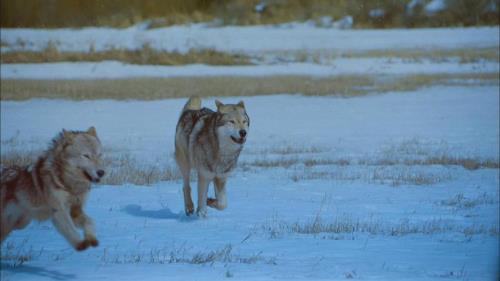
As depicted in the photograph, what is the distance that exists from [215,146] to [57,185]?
9.88 ft

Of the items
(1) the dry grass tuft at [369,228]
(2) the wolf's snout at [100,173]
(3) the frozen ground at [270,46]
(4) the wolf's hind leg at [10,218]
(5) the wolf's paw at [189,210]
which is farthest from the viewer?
(3) the frozen ground at [270,46]

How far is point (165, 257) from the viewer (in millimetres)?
7082

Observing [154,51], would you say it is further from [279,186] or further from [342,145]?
[279,186]

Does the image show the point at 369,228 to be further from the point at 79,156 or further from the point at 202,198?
the point at 79,156

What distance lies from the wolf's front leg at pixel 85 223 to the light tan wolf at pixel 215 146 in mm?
2670

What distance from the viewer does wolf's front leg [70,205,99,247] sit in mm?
6167

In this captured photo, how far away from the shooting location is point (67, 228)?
6254 mm

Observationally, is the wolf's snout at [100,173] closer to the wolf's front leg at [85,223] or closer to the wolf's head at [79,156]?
the wolf's head at [79,156]

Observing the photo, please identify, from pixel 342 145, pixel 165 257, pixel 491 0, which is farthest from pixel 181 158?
pixel 491 0

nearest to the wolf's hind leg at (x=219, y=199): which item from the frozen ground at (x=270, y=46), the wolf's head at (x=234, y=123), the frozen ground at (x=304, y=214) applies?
the frozen ground at (x=304, y=214)

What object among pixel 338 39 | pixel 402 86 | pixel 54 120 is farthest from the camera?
pixel 338 39

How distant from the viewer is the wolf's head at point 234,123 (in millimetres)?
8914

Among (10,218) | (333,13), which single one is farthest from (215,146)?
(333,13)

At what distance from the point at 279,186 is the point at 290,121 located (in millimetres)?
8729
